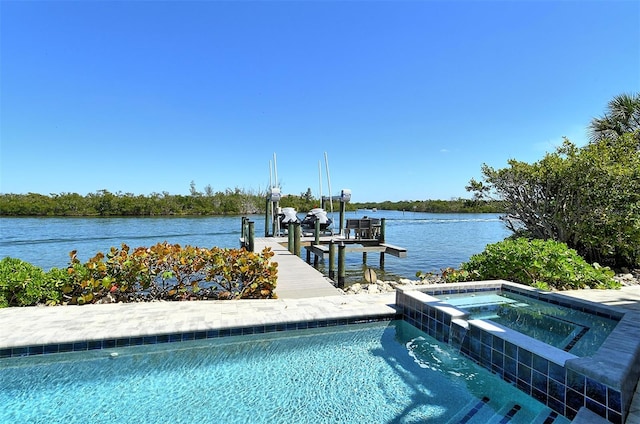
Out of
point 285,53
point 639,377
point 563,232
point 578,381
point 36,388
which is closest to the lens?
point 578,381

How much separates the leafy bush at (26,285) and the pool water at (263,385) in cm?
168

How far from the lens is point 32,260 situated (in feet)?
40.7

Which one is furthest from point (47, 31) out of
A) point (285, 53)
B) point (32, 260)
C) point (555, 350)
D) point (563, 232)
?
point (563, 232)

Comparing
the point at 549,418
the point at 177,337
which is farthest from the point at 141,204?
the point at 549,418

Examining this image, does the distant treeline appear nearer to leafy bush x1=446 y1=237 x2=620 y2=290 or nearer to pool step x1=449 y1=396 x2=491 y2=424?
leafy bush x1=446 y1=237 x2=620 y2=290

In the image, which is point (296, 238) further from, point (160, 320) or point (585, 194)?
point (585, 194)

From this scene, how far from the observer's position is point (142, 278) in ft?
16.8

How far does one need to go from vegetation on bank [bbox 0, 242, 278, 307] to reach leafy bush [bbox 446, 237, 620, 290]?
3929mm

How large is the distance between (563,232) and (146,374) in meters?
10.7

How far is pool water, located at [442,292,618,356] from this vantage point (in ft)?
11.8

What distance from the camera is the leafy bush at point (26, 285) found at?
15.2 feet

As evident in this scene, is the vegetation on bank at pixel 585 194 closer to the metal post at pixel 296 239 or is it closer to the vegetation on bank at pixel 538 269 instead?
the vegetation on bank at pixel 538 269

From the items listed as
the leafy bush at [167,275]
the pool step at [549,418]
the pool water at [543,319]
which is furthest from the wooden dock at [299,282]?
the pool step at [549,418]

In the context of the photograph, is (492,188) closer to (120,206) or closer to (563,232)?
(563,232)
